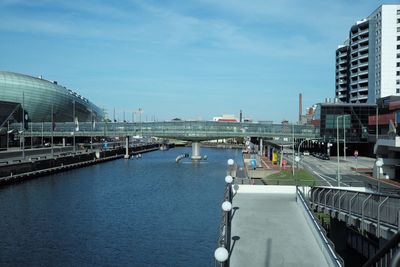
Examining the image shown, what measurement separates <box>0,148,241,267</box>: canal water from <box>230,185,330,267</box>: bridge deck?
5543mm

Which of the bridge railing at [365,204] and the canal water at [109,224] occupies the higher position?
the bridge railing at [365,204]

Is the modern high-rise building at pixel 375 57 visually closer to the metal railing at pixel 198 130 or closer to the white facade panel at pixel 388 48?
the white facade panel at pixel 388 48

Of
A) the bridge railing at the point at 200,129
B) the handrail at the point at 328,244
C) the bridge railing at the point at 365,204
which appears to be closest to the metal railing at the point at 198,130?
the bridge railing at the point at 200,129

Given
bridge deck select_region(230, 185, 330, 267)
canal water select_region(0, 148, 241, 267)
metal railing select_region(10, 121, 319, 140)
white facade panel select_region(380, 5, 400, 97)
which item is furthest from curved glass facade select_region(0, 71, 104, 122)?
bridge deck select_region(230, 185, 330, 267)

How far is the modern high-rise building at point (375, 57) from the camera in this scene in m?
127

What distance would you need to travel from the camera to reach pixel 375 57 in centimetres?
13325

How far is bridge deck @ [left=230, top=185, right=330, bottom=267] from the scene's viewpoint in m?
14.4

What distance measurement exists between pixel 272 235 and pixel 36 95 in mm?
174921

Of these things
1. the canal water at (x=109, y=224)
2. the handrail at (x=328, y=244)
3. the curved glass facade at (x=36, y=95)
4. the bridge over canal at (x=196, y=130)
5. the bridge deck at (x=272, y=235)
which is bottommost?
the canal water at (x=109, y=224)

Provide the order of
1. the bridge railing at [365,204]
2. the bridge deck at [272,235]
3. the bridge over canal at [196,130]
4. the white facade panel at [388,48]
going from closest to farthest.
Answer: the bridge deck at [272,235] → the bridge railing at [365,204] → the bridge over canal at [196,130] → the white facade panel at [388,48]

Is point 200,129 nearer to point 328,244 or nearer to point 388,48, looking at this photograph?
point 388,48

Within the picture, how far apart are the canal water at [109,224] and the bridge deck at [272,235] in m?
5.54

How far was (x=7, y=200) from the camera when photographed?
48.0 meters

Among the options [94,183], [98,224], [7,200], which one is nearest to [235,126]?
[94,183]
